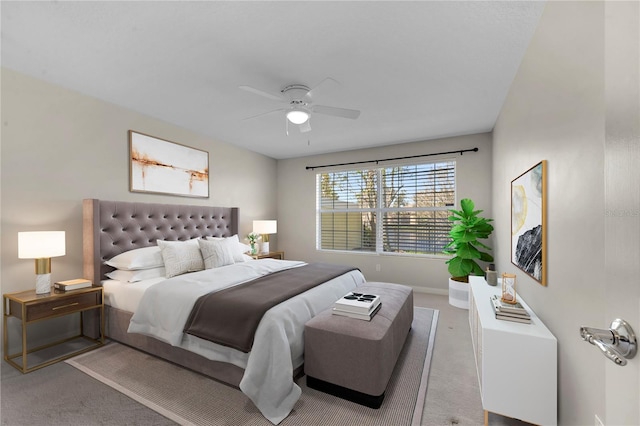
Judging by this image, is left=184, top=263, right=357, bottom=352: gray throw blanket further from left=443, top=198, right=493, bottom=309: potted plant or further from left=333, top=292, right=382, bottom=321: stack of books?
left=443, top=198, right=493, bottom=309: potted plant

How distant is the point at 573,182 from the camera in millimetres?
1378

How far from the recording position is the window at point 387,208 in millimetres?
4613

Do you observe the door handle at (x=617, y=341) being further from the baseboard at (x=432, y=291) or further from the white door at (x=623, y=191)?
the baseboard at (x=432, y=291)

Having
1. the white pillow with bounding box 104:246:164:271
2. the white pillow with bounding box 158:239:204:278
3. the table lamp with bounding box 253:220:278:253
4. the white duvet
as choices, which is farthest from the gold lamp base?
the table lamp with bounding box 253:220:278:253

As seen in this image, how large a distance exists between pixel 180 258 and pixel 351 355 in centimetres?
221

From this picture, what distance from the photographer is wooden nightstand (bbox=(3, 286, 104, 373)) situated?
2252mm

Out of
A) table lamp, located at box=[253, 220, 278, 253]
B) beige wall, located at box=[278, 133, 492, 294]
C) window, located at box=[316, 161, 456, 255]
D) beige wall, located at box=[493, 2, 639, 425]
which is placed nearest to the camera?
beige wall, located at box=[493, 2, 639, 425]

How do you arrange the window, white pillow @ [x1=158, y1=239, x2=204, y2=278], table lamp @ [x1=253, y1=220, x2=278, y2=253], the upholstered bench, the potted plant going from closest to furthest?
the upholstered bench → white pillow @ [x1=158, y1=239, x2=204, y2=278] → the potted plant → the window → table lamp @ [x1=253, y1=220, x2=278, y2=253]

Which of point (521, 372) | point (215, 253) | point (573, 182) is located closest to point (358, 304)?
point (521, 372)

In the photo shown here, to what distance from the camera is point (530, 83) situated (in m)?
2.06

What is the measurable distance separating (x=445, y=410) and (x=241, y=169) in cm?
442

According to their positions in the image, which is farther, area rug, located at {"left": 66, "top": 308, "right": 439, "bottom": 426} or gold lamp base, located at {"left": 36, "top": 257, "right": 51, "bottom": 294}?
gold lamp base, located at {"left": 36, "top": 257, "right": 51, "bottom": 294}

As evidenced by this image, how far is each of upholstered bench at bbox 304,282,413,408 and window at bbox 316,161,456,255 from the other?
285cm

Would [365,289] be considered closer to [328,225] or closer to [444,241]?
[444,241]
